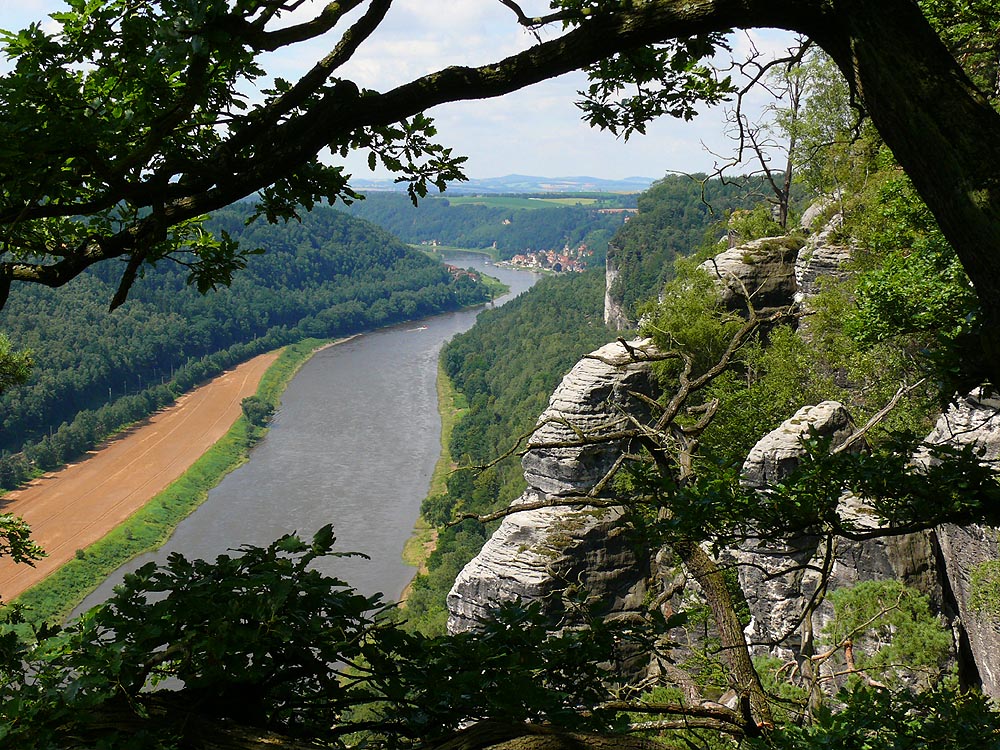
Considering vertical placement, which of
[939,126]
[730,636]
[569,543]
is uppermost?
[939,126]

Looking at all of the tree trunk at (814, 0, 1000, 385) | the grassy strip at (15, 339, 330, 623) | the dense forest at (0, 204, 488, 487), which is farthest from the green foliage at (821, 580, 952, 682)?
the dense forest at (0, 204, 488, 487)

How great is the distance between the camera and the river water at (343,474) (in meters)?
45.9

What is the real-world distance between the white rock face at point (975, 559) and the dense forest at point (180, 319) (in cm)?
4063

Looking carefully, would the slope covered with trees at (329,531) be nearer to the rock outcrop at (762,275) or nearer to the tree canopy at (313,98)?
the tree canopy at (313,98)

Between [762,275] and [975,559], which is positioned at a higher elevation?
[762,275]

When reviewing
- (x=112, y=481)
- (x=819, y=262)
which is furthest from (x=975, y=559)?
(x=112, y=481)

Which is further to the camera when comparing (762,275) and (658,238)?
(658,238)

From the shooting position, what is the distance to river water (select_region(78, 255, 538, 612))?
45906 millimetres

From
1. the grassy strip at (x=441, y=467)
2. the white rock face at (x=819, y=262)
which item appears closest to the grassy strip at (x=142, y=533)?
the grassy strip at (x=441, y=467)

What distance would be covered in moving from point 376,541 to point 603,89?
4499cm

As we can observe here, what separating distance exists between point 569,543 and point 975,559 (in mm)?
6983

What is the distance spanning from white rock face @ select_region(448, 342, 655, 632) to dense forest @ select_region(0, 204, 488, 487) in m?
32.8

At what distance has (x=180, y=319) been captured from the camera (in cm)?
9175

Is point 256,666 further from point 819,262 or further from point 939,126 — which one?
point 819,262
